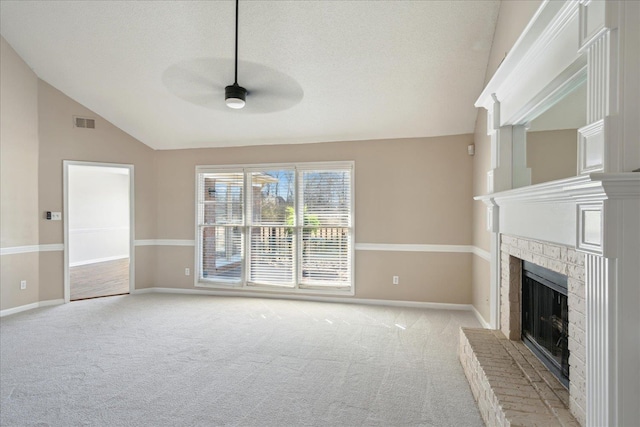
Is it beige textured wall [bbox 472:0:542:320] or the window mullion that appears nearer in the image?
beige textured wall [bbox 472:0:542:320]

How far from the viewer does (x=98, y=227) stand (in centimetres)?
834

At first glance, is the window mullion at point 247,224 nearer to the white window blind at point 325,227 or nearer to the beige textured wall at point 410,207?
the beige textured wall at point 410,207

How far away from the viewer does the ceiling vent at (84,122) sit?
4770 mm

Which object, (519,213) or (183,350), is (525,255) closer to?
(519,213)

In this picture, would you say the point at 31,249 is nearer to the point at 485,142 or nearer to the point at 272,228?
the point at 272,228

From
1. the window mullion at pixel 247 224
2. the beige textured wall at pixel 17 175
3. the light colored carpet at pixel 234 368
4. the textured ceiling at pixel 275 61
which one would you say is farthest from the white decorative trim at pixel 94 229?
the window mullion at pixel 247 224

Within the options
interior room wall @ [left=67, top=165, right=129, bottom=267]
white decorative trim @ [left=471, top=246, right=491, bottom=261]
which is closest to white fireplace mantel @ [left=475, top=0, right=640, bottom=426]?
white decorative trim @ [left=471, top=246, right=491, bottom=261]

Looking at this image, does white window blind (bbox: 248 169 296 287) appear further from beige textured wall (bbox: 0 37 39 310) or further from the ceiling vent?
beige textured wall (bbox: 0 37 39 310)

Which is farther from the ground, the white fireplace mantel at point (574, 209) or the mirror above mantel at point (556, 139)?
the mirror above mantel at point (556, 139)

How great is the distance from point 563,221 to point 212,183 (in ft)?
15.9

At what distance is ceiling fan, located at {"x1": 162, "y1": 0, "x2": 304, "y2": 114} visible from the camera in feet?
12.1

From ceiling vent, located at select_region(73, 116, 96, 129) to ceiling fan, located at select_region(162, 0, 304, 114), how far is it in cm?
175

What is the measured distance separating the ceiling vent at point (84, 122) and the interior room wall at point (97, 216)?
2.81 meters

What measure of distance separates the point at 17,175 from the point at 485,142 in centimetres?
620
